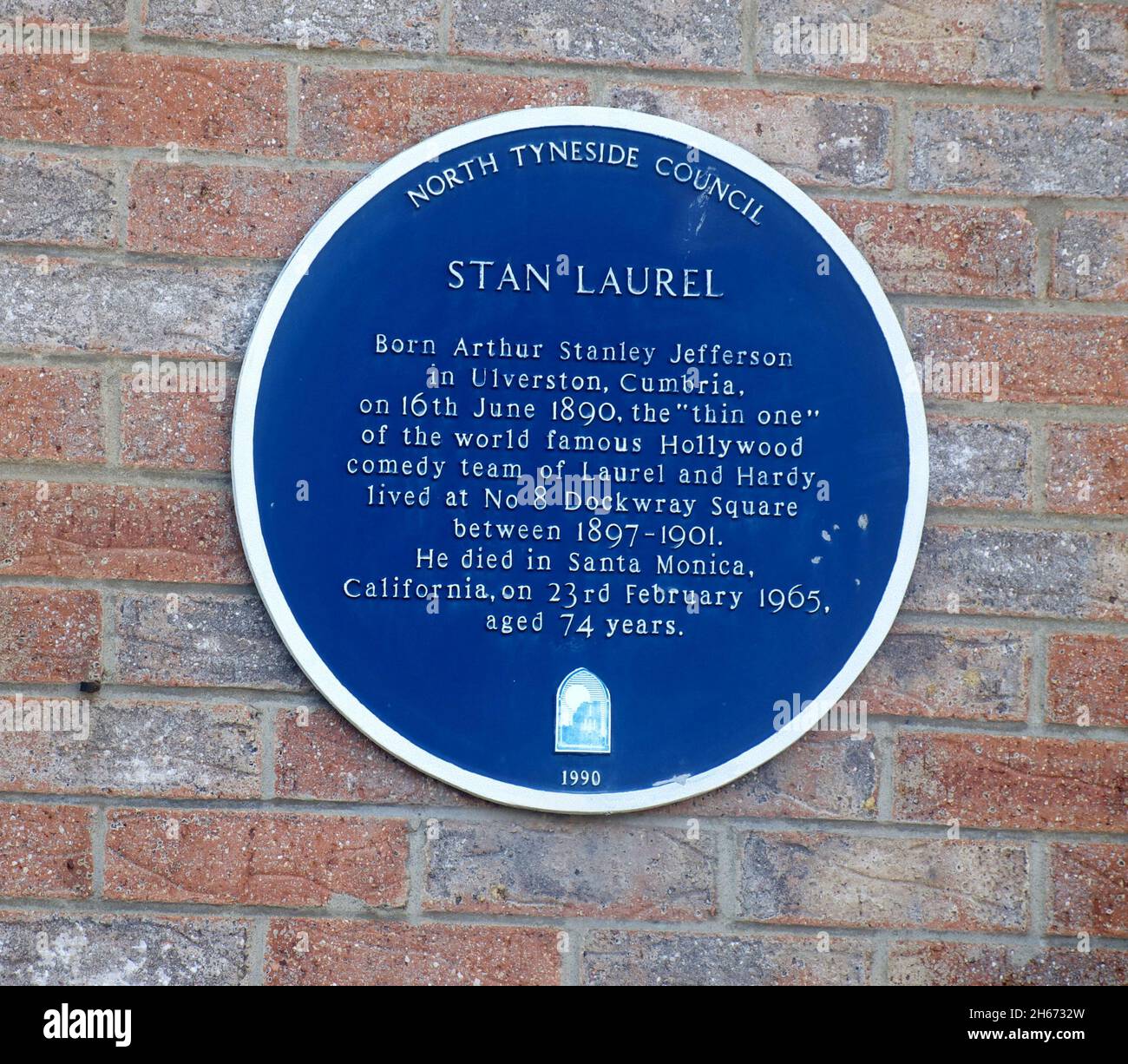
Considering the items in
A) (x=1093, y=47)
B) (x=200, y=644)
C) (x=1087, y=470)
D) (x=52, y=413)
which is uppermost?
(x=1093, y=47)

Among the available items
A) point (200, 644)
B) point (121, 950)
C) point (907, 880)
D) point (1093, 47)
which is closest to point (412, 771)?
point (200, 644)

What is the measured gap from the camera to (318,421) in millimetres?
2334

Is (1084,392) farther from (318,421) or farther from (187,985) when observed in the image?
(187,985)

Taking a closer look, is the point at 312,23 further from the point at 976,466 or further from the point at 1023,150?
the point at 976,466

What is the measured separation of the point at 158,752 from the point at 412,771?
473mm

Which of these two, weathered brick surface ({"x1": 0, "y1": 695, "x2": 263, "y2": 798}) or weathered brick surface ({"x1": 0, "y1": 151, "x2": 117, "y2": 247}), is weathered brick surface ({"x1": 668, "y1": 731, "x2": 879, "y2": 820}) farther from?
weathered brick surface ({"x1": 0, "y1": 151, "x2": 117, "y2": 247})

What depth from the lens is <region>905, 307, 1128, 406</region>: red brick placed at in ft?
7.96

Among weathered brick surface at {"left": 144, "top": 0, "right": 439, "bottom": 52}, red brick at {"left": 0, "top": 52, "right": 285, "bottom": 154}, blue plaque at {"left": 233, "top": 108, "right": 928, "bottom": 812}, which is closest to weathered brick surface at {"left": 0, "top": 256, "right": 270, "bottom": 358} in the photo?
blue plaque at {"left": 233, "top": 108, "right": 928, "bottom": 812}

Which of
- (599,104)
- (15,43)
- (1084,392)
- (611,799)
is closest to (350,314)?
(599,104)

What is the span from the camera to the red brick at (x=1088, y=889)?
2381mm

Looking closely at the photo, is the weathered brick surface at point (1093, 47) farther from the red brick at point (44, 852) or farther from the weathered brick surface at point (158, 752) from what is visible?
the red brick at point (44, 852)

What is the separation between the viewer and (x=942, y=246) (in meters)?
2.44

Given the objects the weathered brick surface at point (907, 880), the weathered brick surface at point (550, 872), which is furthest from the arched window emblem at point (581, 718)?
the weathered brick surface at point (907, 880)

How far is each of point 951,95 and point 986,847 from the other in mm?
1441
